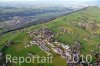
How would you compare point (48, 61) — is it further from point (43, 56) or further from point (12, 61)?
point (12, 61)

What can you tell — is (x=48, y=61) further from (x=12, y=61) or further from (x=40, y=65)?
(x=12, y=61)

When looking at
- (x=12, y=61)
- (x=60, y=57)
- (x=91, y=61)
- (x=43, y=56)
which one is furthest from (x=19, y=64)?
(x=91, y=61)

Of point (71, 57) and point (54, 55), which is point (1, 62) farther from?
point (71, 57)

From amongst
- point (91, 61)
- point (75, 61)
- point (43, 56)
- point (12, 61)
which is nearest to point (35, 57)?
point (43, 56)

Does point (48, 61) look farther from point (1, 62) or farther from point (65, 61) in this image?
point (1, 62)

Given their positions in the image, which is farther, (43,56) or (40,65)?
(43,56)

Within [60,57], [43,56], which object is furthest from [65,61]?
[43,56]

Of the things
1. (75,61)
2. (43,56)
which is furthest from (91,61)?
(43,56)

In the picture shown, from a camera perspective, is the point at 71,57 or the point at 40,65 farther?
the point at 71,57
